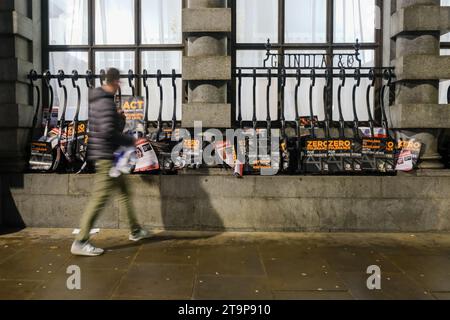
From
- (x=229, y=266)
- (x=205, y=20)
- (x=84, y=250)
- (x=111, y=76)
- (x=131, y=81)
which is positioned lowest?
(x=229, y=266)

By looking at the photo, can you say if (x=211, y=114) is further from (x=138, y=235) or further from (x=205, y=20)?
(x=138, y=235)

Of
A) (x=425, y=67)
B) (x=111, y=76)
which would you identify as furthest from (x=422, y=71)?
(x=111, y=76)

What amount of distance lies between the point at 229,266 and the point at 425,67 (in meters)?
4.34

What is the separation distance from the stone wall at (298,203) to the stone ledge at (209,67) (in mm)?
1543

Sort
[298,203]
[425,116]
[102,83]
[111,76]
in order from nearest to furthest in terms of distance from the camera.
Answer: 1. [111,76]
2. [298,203]
3. [425,116]
4. [102,83]

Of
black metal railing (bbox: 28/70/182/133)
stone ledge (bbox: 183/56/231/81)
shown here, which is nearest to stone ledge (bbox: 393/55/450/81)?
stone ledge (bbox: 183/56/231/81)

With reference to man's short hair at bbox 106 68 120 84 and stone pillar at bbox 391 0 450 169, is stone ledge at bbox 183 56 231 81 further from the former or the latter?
stone pillar at bbox 391 0 450 169

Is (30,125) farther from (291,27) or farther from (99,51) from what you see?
(291,27)

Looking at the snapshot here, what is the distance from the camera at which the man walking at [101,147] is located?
584cm

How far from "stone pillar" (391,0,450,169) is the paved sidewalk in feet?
5.38

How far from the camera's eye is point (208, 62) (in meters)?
7.07

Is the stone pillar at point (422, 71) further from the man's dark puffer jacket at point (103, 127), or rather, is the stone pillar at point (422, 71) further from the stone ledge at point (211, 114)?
the man's dark puffer jacket at point (103, 127)

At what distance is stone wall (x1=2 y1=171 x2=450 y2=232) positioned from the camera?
6.96 metres

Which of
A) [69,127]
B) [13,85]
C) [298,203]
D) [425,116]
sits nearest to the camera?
[298,203]
